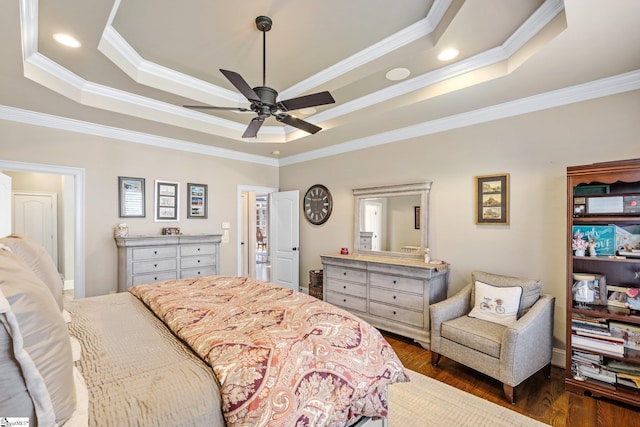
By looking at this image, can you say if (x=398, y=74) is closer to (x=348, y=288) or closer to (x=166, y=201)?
(x=348, y=288)

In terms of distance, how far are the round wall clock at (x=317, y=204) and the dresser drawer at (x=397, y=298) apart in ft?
5.57

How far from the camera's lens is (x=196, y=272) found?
14.3 feet

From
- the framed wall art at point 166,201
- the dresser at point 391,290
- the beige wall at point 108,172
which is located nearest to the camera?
the dresser at point 391,290

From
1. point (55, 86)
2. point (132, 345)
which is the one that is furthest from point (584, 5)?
point (55, 86)

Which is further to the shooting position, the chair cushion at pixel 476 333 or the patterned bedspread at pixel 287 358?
the chair cushion at pixel 476 333

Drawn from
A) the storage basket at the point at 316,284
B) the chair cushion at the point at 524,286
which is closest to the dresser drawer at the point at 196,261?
the storage basket at the point at 316,284

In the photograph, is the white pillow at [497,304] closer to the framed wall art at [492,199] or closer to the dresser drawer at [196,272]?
the framed wall art at [492,199]

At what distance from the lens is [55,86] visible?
2.83 meters

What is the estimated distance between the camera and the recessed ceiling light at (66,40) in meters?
2.24

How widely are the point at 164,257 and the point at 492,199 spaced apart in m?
4.13

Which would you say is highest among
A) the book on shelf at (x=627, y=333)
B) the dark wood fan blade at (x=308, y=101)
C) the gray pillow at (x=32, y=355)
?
the dark wood fan blade at (x=308, y=101)

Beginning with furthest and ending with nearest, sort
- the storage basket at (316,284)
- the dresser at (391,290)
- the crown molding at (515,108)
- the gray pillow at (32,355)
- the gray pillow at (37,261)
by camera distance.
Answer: the storage basket at (316,284)
the dresser at (391,290)
the crown molding at (515,108)
the gray pillow at (37,261)
the gray pillow at (32,355)

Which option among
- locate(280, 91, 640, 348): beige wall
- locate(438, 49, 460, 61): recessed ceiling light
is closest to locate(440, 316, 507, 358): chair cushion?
Answer: locate(280, 91, 640, 348): beige wall

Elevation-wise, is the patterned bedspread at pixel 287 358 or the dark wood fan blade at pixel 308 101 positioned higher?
the dark wood fan blade at pixel 308 101
